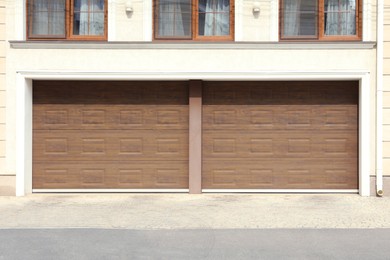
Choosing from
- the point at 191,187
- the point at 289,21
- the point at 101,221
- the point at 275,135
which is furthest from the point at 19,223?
the point at 289,21

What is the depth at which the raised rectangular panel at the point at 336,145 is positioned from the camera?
12.0 metres

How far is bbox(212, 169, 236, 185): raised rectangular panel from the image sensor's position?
39.4 ft

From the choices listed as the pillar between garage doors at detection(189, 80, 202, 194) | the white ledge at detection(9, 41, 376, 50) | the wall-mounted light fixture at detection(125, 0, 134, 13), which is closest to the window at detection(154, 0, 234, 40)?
the white ledge at detection(9, 41, 376, 50)

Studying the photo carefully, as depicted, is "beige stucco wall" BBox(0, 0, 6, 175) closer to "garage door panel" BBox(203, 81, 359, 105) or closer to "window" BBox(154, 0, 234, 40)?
"window" BBox(154, 0, 234, 40)

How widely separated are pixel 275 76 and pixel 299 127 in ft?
4.45

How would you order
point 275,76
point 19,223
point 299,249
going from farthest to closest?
point 275,76 < point 19,223 < point 299,249

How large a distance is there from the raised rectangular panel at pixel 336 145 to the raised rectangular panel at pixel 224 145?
214cm

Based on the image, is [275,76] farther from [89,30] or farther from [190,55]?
[89,30]

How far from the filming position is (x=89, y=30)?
11867 mm

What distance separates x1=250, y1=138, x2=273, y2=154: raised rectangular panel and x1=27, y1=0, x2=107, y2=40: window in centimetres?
426

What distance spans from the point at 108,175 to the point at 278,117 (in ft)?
13.6

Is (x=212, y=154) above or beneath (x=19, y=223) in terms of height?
above

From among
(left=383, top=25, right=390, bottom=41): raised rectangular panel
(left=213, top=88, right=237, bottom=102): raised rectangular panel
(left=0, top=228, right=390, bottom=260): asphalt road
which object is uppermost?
(left=383, top=25, right=390, bottom=41): raised rectangular panel

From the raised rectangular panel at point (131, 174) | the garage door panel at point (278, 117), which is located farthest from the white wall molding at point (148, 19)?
the raised rectangular panel at point (131, 174)
